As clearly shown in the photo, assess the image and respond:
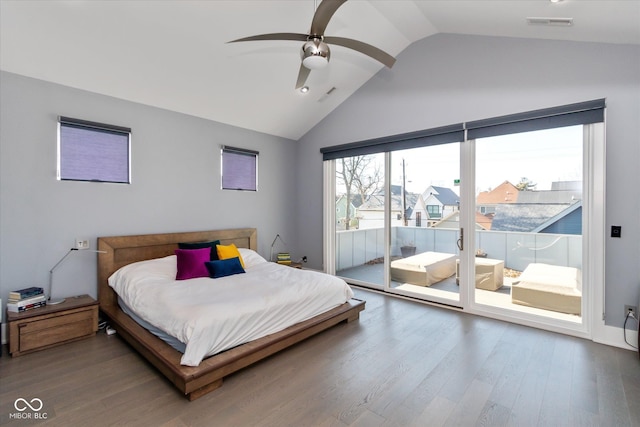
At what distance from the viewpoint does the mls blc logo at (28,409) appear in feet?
6.23

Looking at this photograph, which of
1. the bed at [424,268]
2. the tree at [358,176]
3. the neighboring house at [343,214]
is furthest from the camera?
the neighboring house at [343,214]

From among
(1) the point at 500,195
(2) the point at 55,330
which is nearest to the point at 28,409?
(2) the point at 55,330

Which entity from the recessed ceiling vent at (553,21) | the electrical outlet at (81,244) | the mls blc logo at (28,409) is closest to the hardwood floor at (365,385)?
the mls blc logo at (28,409)

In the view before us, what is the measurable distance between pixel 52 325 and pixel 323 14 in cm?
366

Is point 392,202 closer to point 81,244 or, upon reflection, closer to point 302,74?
point 302,74

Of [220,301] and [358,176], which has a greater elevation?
[358,176]

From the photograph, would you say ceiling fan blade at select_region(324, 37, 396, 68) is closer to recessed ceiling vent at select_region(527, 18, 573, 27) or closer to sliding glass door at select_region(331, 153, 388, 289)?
recessed ceiling vent at select_region(527, 18, 573, 27)

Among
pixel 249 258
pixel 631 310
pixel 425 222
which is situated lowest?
pixel 631 310

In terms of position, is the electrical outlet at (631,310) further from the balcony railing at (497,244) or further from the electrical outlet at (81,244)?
the electrical outlet at (81,244)

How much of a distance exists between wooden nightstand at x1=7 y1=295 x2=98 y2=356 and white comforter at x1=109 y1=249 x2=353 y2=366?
350mm

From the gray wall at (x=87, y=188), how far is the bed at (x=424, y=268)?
266 cm

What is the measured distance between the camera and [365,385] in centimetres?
227

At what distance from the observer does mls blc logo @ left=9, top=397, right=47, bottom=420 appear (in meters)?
1.90

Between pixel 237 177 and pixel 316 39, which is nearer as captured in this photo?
pixel 316 39
